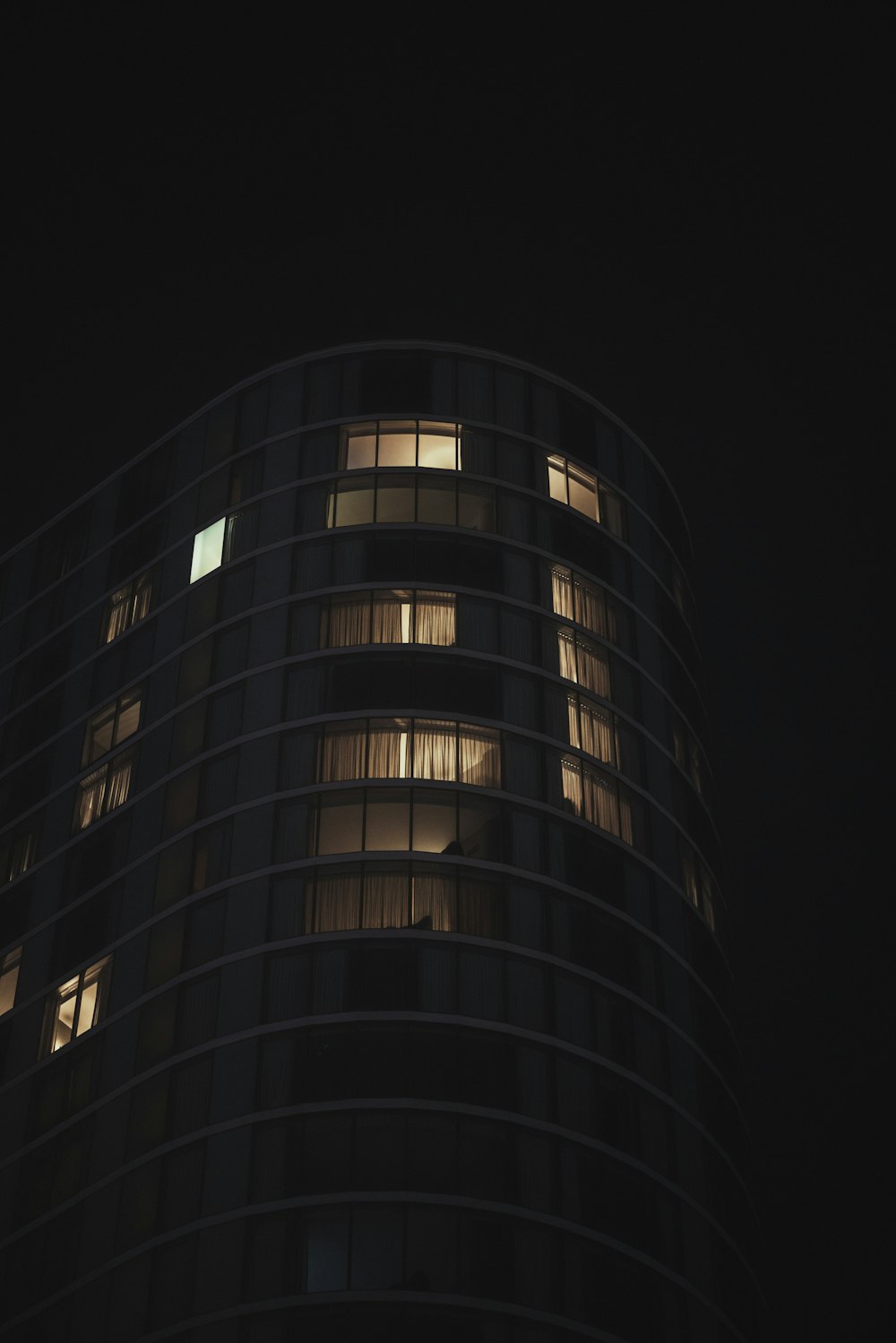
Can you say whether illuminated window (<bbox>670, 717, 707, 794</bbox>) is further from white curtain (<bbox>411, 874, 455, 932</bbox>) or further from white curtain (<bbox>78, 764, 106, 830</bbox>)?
white curtain (<bbox>78, 764, 106, 830</bbox>)

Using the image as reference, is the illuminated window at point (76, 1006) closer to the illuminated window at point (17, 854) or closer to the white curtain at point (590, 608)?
the illuminated window at point (17, 854)

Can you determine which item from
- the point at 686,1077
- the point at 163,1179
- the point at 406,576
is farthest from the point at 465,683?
the point at 163,1179

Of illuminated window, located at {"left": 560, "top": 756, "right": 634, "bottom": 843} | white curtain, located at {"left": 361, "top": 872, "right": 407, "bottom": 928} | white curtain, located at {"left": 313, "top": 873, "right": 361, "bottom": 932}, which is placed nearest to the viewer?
white curtain, located at {"left": 361, "top": 872, "right": 407, "bottom": 928}

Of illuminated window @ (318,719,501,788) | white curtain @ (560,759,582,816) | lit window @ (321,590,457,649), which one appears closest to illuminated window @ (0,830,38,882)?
illuminated window @ (318,719,501,788)

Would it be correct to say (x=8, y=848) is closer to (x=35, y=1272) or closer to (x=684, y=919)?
(x=35, y=1272)

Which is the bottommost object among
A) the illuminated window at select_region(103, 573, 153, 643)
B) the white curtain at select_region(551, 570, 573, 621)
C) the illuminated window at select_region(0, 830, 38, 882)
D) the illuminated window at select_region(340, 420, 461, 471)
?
the illuminated window at select_region(0, 830, 38, 882)

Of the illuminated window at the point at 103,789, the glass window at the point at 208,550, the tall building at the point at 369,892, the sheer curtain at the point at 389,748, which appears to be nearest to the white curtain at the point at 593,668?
the tall building at the point at 369,892

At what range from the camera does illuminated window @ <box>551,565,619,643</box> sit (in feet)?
236

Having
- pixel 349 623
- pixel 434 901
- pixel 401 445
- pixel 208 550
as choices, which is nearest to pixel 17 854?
pixel 208 550

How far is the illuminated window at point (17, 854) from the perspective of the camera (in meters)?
72.6

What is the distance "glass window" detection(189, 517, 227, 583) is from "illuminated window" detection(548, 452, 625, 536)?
1300cm

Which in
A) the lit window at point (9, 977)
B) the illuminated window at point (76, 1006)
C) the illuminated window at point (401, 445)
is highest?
the illuminated window at point (401, 445)

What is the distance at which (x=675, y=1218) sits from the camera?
60.3m

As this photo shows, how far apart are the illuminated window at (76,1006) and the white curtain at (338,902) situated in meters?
8.77
